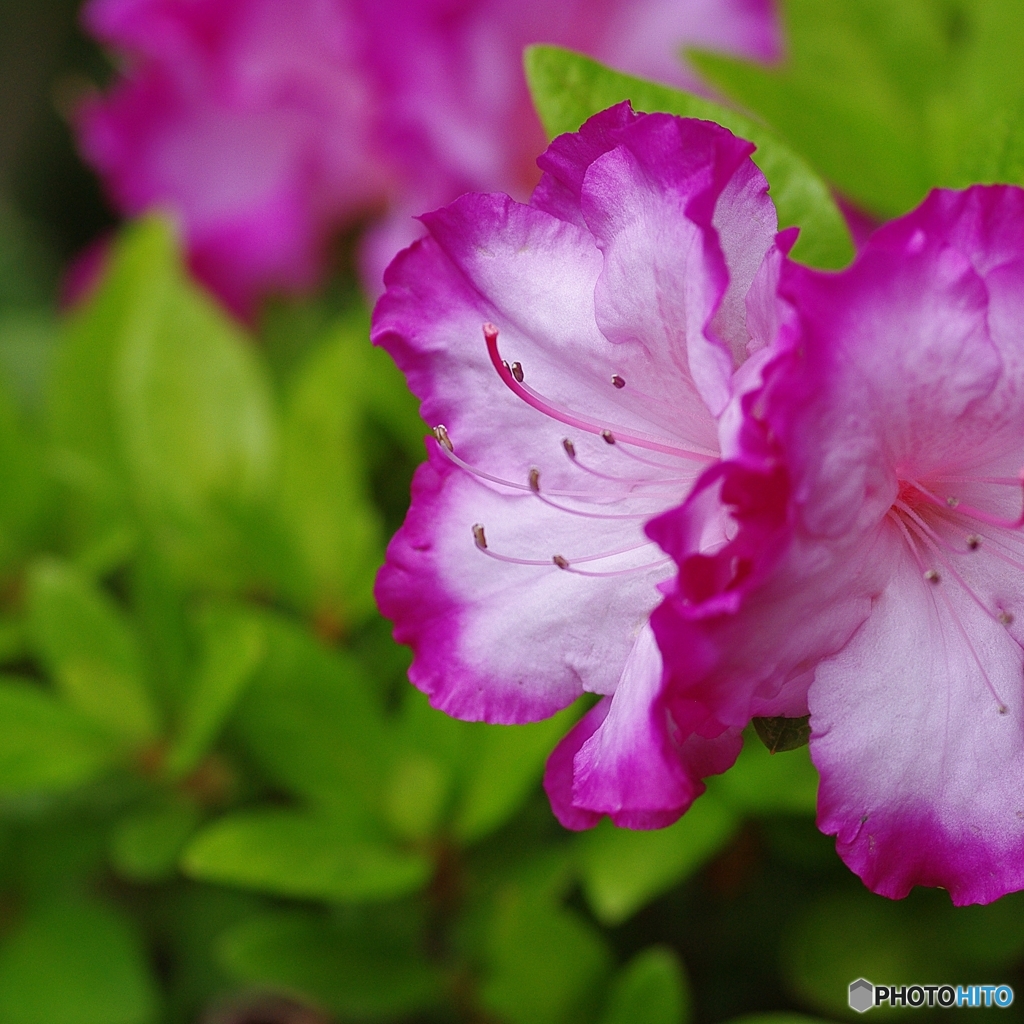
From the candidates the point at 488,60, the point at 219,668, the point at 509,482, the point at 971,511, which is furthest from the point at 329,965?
the point at 488,60

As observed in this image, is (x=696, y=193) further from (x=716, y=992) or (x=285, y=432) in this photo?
(x=716, y=992)

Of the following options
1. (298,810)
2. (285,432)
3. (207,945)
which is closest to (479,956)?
(298,810)

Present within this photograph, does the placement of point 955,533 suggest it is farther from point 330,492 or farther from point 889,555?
point 330,492

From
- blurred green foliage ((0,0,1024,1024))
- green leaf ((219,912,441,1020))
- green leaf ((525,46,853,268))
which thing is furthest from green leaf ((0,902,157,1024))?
green leaf ((525,46,853,268))

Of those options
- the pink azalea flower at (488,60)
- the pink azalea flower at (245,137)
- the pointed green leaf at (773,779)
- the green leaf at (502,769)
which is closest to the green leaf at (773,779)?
the pointed green leaf at (773,779)

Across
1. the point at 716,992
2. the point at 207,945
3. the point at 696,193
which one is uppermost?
the point at 696,193

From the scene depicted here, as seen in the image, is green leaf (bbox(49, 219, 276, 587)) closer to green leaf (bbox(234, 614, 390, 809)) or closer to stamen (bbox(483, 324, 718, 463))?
green leaf (bbox(234, 614, 390, 809))
